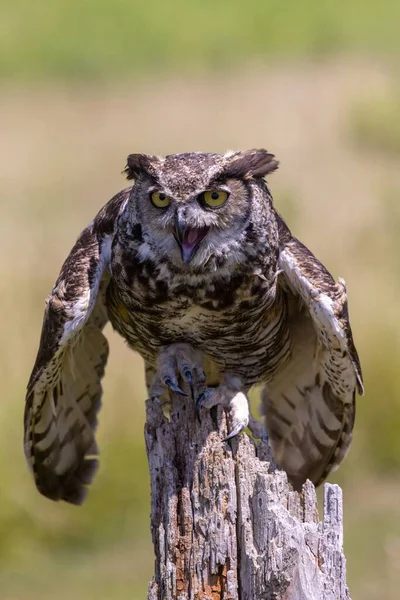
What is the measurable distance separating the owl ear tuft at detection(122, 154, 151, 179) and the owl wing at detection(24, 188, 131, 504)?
24 cm

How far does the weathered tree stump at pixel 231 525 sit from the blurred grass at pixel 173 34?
40.7ft

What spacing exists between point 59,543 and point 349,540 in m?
1.79

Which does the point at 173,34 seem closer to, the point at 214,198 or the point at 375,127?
the point at 375,127

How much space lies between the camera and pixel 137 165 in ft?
15.0

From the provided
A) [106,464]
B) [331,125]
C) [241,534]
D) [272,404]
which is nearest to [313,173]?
[331,125]

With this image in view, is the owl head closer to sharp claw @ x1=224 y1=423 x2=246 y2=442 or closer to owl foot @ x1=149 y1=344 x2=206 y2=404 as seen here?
owl foot @ x1=149 y1=344 x2=206 y2=404

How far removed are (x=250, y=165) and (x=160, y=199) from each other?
0.40 m

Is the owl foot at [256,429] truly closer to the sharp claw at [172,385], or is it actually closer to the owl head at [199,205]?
the sharp claw at [172,385]

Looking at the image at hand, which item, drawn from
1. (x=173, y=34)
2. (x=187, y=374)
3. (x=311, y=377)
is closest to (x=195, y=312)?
(x=187, y=374)

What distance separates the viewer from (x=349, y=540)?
23.8ft

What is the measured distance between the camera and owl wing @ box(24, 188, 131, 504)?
4.74m

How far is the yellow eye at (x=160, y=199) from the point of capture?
175 inches

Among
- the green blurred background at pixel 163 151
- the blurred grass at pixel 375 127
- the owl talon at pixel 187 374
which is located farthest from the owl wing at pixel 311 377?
the blurred grass at pixel 375 127

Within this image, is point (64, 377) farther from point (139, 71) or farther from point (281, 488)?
point (139, 71)
